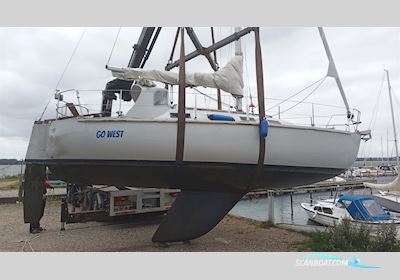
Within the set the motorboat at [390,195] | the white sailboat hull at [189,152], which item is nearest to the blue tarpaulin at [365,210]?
the motorboat at [390,195]

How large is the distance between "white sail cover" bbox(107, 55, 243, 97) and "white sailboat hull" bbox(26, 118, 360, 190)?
1.43 metres

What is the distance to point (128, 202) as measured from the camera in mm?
7785

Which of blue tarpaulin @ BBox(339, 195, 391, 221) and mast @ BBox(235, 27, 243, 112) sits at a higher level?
mast @ BBox(235, 27, 243, 112)

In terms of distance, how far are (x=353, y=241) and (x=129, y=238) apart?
483 cm

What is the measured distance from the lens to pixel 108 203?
24.7 ft

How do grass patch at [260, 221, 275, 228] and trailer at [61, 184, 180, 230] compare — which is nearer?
trailer at [61, 184, 180, 230]

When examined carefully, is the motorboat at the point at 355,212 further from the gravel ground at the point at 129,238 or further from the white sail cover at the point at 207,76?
the white sail cover at the point at 207,76

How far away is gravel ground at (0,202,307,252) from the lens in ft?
21.4

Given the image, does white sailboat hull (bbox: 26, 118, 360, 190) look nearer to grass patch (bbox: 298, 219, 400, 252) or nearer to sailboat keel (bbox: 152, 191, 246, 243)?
sailboat keel (bbox: 152, 191, 246, 243)

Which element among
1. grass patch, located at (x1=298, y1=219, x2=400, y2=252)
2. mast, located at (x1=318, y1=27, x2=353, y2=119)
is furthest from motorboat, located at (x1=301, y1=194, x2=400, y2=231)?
mast, located at (x1=318, y1=27, x2=353, y2=119)

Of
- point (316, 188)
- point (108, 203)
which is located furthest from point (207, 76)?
point (316, 188)

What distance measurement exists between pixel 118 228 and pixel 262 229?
3911 millimetres

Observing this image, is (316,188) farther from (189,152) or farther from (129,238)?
(189,152)

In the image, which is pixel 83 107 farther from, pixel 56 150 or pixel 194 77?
pixel 194 77
